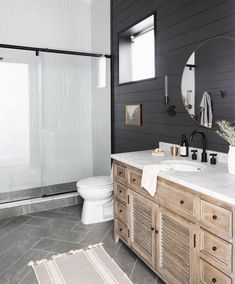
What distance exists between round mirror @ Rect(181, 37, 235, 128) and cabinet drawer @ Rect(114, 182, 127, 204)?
866 mm

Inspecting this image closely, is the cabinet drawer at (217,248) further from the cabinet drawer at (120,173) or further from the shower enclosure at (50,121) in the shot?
the shower enclosure at (50,121)

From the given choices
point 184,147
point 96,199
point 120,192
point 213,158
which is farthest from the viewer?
point 96,199

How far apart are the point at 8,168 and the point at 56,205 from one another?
2.67 ft

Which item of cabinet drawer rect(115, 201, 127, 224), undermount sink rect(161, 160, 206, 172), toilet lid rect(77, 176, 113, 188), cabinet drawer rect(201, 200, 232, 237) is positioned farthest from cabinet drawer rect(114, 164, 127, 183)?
cabinet drawer rect(201, 200, 232, 237)

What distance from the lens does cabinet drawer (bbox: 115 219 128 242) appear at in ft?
7.67

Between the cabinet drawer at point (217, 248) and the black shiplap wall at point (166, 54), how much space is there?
0.82 m

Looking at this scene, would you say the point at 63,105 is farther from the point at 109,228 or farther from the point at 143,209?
the point at 143,209

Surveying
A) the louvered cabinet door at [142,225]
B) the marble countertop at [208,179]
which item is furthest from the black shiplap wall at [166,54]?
the louvered cabinet door at [142,225]

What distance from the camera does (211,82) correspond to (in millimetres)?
2055

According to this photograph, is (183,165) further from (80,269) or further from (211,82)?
(80,269)

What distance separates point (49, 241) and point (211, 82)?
6.78 feet

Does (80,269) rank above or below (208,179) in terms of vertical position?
below

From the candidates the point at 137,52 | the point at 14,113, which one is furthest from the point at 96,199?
the point at 137,52

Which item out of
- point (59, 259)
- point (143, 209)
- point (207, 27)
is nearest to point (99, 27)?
point (207, 27)
